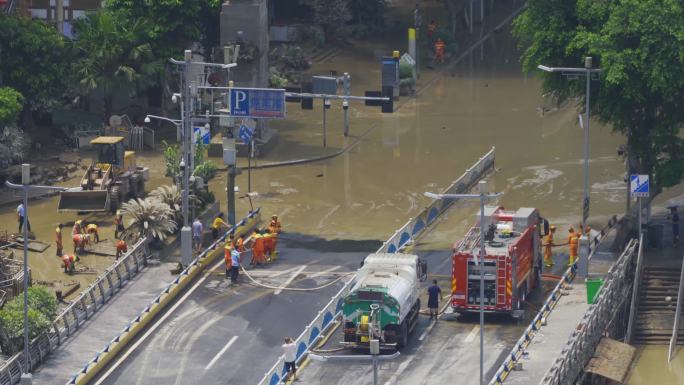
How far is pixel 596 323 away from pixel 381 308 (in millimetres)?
8140

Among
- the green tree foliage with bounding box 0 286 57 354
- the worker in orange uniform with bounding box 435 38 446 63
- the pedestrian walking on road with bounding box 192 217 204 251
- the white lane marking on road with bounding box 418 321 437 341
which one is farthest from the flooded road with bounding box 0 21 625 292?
the white lane marking on road with bounding box 418 321 437 341

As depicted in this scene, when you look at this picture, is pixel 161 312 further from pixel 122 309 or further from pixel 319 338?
pixel 319 338

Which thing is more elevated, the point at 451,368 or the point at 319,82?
the point at 319,82

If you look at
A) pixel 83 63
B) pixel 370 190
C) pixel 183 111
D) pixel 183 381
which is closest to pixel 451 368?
Answer: pixel 183 381

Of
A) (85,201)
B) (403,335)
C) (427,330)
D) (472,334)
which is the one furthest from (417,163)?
(403,335)

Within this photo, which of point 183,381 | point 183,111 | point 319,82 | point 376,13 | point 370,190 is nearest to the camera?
point 183,381

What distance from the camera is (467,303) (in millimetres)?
60906

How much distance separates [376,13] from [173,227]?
170ft

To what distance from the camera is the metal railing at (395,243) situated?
55.7m

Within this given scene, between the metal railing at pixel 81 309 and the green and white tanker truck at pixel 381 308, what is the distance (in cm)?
1011

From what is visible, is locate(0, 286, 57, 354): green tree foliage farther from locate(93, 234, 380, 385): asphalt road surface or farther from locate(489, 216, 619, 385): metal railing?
locate(489, 216, 619, 385): metal railing

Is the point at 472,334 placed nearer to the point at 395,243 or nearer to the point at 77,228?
the point at 395,243

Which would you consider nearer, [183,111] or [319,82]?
[183,111]

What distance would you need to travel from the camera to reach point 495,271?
198ft
